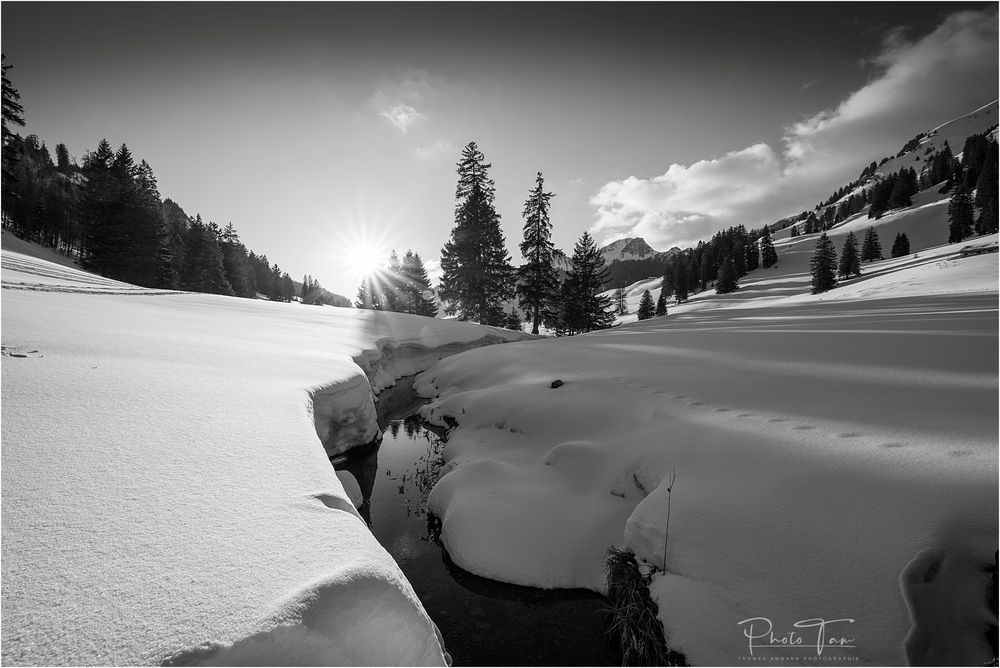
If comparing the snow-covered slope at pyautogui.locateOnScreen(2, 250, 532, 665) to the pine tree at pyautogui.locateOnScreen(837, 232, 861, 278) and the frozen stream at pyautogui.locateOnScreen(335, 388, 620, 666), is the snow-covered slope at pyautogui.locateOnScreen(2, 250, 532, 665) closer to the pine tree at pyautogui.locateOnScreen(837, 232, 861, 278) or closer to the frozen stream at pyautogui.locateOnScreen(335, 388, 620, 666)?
the frozen stream at pyautogui.locateOnScreen(335, 388, 620, 666)

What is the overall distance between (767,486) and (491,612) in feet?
10.4

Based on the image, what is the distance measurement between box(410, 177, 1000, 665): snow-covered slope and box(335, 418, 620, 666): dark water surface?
0.18 meters

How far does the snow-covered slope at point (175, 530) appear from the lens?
1.51 m

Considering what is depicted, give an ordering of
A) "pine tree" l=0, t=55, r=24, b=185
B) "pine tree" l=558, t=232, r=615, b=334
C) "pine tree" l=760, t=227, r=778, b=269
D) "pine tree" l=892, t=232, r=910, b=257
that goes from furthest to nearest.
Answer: "pine tree" l=760, t=227, r=778, b=269 → "pine tree" l=892, t=232, r=910, b=257 → "pine tree" l=558, t=232, r=615, b=334 → "pine tree" l=0, t=55, r=24, b=185

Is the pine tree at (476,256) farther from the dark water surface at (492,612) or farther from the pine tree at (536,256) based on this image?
the dark water surface at (492,612)

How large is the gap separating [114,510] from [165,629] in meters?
1.09

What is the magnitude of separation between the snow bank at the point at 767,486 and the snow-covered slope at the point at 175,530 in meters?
2.57

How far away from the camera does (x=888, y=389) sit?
15.8 ft

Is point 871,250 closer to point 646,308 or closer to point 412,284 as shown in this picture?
point 646,308

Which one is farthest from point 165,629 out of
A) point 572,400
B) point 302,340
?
point 302,340

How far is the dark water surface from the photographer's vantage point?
3.62 m

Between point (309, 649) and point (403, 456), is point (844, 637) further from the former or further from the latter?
point (403, 456)

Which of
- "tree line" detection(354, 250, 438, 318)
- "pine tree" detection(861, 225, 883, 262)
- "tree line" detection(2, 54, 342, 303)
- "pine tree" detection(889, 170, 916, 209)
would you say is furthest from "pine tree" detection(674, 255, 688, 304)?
"tree line" detection(2, 54, 342, 303)

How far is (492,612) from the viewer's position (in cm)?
406
